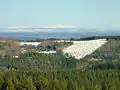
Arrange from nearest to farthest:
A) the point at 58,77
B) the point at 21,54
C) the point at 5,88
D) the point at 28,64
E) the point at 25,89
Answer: the point at 25,89 < the point at 5,88 < the point at 58,77 < the point at 28,64 < the point at 21,54

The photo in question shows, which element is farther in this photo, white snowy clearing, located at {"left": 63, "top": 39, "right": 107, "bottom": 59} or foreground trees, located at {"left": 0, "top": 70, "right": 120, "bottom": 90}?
white snowy clearing, located at {"left": 63, "top": 39, "right": 107, "bottom": 59}

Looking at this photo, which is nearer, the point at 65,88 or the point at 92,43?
the point at 65,88

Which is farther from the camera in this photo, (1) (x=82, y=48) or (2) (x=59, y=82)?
(1) (x=82, y=48)

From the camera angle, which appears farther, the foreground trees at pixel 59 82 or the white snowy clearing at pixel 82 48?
the white snowy clearing at pixel 82 48

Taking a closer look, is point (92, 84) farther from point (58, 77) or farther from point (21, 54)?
point (21, 54)

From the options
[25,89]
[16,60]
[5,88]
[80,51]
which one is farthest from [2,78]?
[80,51]

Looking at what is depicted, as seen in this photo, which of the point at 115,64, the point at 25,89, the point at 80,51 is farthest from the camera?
the point at 80,51

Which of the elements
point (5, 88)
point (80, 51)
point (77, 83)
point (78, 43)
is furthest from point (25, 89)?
point (78, 43)
